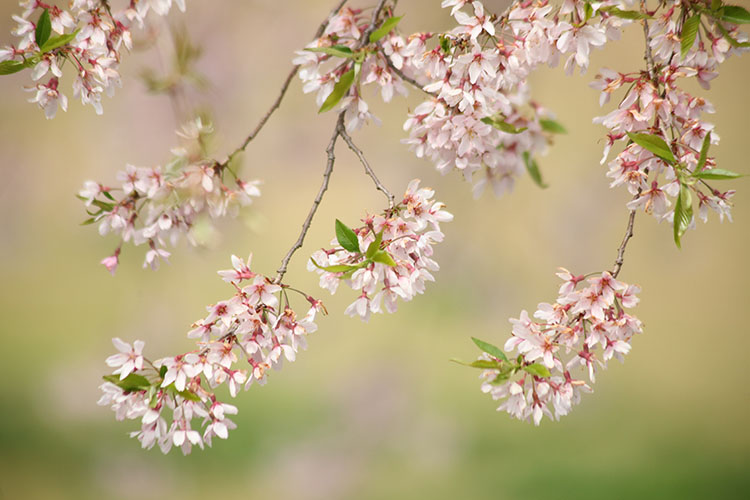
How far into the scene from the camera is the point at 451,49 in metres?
0.88

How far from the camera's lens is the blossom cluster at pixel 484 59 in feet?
2.80

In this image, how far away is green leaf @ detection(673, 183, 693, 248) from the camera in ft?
2.63

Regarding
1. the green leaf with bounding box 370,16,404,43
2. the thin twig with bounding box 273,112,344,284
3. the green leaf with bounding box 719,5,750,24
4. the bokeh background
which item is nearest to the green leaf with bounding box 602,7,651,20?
the green leaf with bounding box 719,5,750,24

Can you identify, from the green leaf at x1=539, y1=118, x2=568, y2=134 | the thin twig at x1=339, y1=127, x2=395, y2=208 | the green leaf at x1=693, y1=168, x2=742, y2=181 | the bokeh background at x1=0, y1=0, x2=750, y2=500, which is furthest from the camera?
the bokeh background at x1=0, y1=0, x2=750, y2=500

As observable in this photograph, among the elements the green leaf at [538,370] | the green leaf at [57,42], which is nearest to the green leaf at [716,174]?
the green leaf at [538,370]

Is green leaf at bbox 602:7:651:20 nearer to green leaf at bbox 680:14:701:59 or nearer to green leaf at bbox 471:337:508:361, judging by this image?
green leaf at bbox 680:14:701:59

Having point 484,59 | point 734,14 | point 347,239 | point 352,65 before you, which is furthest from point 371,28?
point 734,14

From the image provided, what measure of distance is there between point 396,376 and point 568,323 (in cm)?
85

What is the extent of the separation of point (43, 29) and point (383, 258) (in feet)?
1.65

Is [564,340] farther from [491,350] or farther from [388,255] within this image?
[388,255]

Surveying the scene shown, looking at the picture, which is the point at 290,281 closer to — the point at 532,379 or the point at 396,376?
the point at 396,376

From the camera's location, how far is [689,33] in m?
0.82

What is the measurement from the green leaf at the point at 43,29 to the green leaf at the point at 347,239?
0.43m

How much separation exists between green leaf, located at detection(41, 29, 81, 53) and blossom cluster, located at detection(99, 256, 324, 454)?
324 mm
